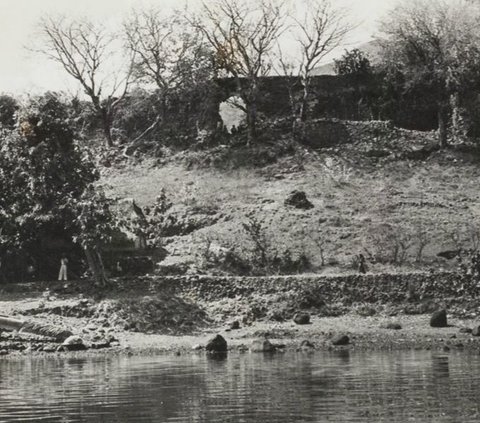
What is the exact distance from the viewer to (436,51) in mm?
44500

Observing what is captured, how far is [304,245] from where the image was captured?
37.5m

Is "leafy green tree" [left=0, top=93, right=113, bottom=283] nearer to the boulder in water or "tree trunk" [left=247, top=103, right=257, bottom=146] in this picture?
the boulder in water

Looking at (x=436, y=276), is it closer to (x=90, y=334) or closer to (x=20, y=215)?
(x=90, y=334)

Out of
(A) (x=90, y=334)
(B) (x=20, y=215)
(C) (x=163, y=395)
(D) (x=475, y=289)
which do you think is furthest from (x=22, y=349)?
(D) (x=475, y=289)

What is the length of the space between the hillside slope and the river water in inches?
423

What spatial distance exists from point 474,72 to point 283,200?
11.0m

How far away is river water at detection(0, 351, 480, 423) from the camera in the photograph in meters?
15.6

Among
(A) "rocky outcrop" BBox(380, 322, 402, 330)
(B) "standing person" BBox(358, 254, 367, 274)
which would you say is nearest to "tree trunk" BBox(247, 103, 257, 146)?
(B) "standing person" BBox(358, 254, 367, 274)

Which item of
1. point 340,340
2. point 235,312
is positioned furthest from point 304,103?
point 340,340

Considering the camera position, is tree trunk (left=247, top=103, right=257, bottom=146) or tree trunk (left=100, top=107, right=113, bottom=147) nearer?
tree trunk (left=247, top=103, right=257, bottom=146)

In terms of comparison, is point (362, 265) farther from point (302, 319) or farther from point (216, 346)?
point (216, 346)

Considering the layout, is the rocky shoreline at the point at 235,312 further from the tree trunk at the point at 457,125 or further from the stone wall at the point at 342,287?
the tree trunk at the point at 457,125

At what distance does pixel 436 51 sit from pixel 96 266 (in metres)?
19.8

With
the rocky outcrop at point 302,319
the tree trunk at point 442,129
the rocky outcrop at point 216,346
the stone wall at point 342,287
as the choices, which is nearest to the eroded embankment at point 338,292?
the stone wall at point 342,287
